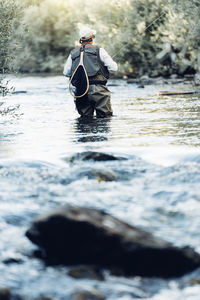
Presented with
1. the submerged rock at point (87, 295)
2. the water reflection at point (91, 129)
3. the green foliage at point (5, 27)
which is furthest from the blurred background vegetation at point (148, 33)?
the submerged rock at point (87, 295)

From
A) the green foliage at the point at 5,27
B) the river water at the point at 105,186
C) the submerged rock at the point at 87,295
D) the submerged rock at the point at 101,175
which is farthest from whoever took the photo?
the green foliage at the point at 5,27

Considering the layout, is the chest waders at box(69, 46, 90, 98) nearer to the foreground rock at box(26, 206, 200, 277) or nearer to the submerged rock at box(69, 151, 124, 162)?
the submerged rock at box(69, 151, 124, 162)

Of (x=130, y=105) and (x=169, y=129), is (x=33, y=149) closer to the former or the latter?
(x=169, y=129)

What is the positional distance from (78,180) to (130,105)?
9143mm

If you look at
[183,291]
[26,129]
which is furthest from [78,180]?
[26,129]

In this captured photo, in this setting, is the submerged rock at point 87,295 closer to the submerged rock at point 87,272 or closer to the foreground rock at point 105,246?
the submerged rock at point 87,272

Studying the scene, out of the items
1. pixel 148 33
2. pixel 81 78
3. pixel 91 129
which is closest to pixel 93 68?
pixel 81 78

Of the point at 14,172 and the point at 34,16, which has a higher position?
the point at 34,16

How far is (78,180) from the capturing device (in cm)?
683

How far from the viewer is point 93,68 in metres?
11.4

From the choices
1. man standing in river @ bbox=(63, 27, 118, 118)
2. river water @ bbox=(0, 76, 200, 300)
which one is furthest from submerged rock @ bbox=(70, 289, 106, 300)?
man standing in river @ bbox=(63, 27, 118, 118)

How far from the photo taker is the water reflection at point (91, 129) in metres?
9.73

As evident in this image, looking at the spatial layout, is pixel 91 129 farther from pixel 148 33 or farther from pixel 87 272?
pixel 148 33

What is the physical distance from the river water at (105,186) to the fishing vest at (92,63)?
87 cm
